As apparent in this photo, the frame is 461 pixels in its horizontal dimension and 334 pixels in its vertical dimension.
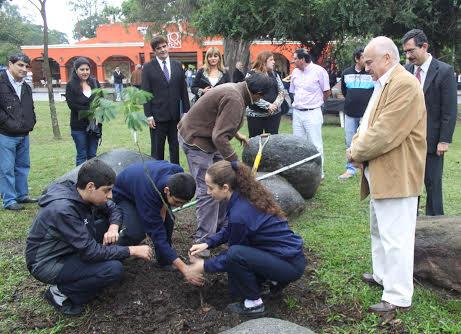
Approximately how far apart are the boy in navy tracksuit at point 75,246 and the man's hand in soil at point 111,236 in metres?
0.22

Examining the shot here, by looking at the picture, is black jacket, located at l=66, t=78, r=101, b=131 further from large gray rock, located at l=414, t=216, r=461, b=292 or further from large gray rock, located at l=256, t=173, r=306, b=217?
large gray rock, located at l=414, t=216, r=461, b=292

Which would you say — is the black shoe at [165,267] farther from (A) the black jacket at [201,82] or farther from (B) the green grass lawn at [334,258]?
(A) the black jacket at [201,82]

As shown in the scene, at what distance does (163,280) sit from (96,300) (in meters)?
0.55

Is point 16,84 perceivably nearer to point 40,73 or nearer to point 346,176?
point 346,176

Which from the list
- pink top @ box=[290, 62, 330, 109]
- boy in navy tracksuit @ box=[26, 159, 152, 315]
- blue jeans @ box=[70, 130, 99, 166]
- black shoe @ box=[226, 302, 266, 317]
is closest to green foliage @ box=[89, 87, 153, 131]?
boy in navy tracksuit @ box=[26, 159, 152, 315]

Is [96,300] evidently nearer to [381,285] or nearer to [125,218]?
[125,218]

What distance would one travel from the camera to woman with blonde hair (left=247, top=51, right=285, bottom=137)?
6.80 m

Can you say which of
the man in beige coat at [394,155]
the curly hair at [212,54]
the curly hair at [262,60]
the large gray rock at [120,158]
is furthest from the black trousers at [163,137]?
the man in beige coat at [394,155]

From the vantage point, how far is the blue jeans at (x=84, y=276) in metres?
3.47

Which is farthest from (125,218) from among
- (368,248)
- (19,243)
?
(368,248)

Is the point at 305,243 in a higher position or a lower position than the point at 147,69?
lower

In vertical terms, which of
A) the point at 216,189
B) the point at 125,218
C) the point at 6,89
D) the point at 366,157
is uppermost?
the point at 6,89

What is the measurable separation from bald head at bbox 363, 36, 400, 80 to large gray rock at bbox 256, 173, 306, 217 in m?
2.38

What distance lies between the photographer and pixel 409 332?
331 cm
